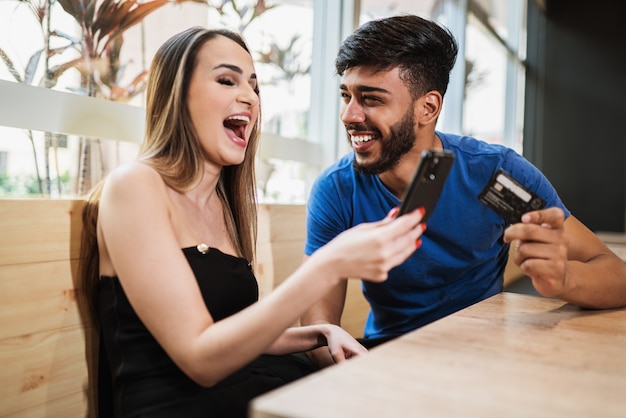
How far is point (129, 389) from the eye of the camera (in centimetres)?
109

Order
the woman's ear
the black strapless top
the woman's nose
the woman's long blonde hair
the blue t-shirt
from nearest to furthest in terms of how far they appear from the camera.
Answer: the black strapless top, the woman's long blonde hair, the woman's nose, the blue t-shirt, the woman's ear

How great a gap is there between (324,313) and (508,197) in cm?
69

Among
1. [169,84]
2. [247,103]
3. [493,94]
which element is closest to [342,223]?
[247,103]

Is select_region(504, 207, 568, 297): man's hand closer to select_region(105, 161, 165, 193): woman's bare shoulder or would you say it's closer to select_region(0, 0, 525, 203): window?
select_region(105, 161, 165, 193): woman's bare shoulder

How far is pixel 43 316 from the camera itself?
1.14 m

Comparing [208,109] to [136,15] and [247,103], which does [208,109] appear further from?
[136,15]

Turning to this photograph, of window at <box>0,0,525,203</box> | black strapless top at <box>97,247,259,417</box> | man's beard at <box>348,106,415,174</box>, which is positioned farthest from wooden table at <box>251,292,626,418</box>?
window at <box>0,0,525,203</box>

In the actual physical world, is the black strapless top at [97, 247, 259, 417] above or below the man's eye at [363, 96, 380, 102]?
below

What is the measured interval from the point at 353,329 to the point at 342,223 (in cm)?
64

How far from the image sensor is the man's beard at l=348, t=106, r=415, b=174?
65.0 inches

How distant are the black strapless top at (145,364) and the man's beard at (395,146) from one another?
603 mm

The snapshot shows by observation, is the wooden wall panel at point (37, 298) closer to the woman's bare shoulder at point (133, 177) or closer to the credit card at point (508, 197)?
the woman's bare shoulder at point (133, 177)

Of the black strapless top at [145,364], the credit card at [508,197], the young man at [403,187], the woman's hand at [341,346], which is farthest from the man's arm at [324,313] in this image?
the credit card at [508,197]

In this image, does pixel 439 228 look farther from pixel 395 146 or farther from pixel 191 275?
pixel 191 275
